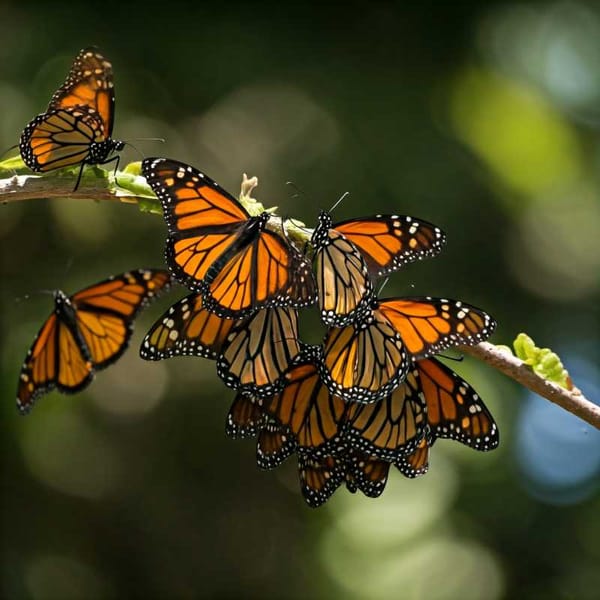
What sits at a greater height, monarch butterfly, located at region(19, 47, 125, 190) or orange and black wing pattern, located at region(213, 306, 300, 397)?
monarch butterfly, located at region(19, 47, 125, 190)

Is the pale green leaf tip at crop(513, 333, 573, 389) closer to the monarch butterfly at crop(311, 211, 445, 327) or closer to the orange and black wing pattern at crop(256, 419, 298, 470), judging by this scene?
the monarch butterfly at crop(311, 211, 445, 327)

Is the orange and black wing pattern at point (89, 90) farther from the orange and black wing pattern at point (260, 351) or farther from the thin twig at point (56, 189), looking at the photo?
the orange and black wing pattern at point (260, 351)

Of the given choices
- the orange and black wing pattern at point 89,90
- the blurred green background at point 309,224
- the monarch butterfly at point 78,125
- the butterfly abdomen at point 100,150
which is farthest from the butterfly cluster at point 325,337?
the blurred green background at point 309,224

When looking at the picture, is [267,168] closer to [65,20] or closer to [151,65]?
[151,65]

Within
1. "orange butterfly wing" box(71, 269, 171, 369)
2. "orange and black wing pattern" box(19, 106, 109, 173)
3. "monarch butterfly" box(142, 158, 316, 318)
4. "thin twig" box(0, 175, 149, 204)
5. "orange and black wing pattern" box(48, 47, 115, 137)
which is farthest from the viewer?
"orange butterfly wing" box(71, 269, 171, 369)

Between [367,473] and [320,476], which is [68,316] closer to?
[320,476]

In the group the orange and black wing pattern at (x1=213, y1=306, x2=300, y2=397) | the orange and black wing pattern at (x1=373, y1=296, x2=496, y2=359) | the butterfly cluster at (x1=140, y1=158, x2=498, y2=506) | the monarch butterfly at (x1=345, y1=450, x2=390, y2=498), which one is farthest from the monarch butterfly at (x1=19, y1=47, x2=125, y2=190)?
the monarch butterfly at (x1=345, y1=450, x2=390, y2=498)
